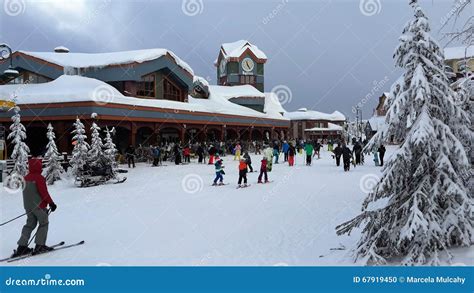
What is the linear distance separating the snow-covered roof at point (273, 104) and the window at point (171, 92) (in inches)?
800

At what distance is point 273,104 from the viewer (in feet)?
182

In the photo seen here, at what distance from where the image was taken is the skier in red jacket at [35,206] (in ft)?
21.4

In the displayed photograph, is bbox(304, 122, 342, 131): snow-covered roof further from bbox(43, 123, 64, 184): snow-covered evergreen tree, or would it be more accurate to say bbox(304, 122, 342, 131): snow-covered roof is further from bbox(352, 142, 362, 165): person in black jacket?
bbox(43, 123, 64, 184): snow-covered evergreen tree

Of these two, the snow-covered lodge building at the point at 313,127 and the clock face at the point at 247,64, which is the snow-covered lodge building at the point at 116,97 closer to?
the clock face at the point at 247,64

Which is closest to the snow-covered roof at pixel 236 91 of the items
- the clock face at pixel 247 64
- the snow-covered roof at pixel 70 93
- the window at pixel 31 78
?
the clock face at pixel 247 64

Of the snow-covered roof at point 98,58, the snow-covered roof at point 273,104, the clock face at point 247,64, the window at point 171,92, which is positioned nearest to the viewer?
the snow-covered roof at point 98,58

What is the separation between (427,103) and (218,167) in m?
10.00

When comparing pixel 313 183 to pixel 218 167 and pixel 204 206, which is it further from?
pixel 204 206

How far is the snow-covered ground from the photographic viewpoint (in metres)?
6.38

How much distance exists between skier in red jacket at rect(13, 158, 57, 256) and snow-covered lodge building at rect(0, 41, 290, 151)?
12.0 meters

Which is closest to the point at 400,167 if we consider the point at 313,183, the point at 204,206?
the point at 204,206

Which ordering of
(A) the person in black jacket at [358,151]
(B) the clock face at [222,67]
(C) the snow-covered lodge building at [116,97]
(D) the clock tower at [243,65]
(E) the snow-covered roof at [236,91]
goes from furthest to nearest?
(B) the clock face at [222,67], (D) the clock tower at [243,65], (E) the snow-covered roof at [236,91], (C) the snow-covered lodge building at [116,97], (A) the person in black jacket at [358,151]

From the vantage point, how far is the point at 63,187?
1495cm

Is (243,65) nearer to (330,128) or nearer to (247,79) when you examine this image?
(247,79)
